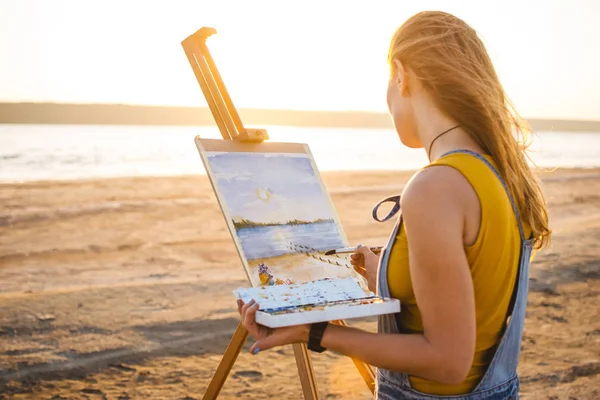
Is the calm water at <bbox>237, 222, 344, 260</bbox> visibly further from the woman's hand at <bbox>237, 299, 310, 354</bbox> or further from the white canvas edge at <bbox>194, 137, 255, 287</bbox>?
the woman's hand at <bbox>237, 299, 310, 354</bbox>

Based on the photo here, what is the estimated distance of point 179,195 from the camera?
12.0 meters

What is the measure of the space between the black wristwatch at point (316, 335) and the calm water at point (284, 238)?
3.48 feet

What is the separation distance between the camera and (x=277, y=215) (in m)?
2.78

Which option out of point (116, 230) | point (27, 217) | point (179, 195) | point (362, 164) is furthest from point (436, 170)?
point (362, 164)

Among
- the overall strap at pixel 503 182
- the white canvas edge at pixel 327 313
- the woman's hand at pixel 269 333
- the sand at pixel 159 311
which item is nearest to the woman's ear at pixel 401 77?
the overall strap at pixel 503 182

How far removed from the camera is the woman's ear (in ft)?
4.85

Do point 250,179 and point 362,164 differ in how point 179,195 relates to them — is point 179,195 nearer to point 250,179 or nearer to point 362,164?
point 250,179

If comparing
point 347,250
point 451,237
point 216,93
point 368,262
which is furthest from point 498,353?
point 216,93

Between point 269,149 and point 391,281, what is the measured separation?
152cm

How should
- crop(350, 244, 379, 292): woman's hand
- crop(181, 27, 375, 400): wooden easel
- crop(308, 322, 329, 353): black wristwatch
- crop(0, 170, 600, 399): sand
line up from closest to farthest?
1. crop(308, 322, 329, 353): black wristwatch
2. crop(350, 244, 379, 292): woman's hand
3. crop(181, 27, 375, 400): wooden easel
4. crop(0, 170, 600, 399): sand

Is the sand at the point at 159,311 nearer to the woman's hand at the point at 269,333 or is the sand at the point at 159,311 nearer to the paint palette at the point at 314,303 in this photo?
the paint palette at the point at 314,303

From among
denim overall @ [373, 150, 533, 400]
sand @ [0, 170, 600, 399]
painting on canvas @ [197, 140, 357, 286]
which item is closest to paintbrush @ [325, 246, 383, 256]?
painting on canvas @ [197, 140, 357, 286]

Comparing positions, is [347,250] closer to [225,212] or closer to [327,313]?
[225,212]

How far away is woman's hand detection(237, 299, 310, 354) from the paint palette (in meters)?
0.03
